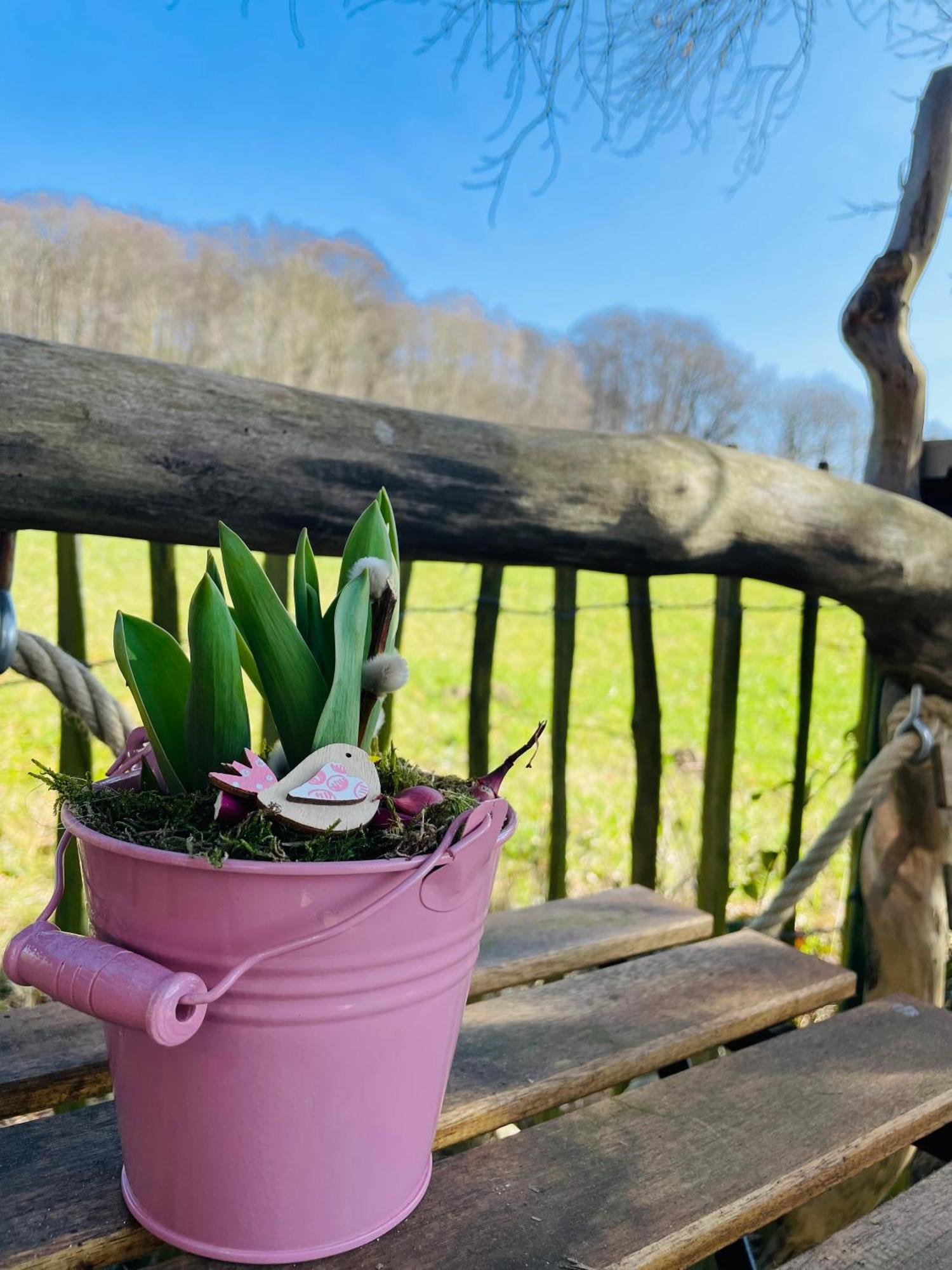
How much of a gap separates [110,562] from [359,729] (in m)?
3.56

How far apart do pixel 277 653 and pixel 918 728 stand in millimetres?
1343

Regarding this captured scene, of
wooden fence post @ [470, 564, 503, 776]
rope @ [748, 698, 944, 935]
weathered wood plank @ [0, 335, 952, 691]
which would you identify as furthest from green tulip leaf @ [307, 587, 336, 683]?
wooden fence post @ [470, 564, 503, 776]

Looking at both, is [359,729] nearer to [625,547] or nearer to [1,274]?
A: [625,547]

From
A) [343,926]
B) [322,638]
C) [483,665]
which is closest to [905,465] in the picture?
[483,665]

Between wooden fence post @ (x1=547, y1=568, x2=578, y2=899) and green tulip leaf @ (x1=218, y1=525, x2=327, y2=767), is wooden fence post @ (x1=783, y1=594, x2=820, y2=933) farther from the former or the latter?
green tulip leaf @ (x1=218, y1=525, x2=327, y2=767)

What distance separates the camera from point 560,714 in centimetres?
195

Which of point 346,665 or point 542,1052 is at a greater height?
point 346,665

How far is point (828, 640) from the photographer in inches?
217

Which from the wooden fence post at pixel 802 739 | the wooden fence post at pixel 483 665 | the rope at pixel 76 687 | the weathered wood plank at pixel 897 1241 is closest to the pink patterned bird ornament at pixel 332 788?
the weathered wood plank at pixel 897 1241

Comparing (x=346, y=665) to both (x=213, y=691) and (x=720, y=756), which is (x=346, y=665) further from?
(x=720, y=756)

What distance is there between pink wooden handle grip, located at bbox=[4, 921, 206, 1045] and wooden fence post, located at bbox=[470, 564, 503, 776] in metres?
1.28

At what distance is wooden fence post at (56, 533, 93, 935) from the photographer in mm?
1496

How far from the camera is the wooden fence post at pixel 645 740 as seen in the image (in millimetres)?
1934

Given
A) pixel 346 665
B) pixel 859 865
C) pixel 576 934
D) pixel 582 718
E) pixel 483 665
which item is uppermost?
pixel 346 665
